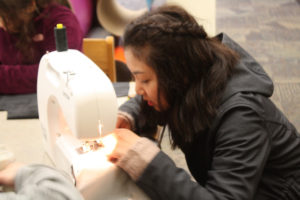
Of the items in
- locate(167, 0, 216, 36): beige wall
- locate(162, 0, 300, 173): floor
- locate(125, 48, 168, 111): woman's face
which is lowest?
locate(162, 0, 300, 173): floor

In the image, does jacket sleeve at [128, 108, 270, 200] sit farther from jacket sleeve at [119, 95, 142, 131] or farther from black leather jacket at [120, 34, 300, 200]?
jacket sleeve at [119, 95, 142, 131]

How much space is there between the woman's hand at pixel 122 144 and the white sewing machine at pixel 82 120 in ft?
0.07

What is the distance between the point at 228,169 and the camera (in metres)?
0.93

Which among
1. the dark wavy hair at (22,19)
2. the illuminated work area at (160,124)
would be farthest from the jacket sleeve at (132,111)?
the dark wavy hair at (22,19)

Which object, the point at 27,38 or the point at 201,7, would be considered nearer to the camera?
the point at 27,38

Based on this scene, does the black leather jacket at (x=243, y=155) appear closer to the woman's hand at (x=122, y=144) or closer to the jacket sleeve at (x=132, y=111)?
the woman's hand at (x=122, y=144)

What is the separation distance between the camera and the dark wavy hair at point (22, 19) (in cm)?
151

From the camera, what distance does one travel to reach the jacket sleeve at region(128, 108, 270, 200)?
0.91 m

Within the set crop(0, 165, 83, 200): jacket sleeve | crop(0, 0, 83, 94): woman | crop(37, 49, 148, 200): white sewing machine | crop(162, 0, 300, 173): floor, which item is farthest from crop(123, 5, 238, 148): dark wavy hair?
crop(162, 0, 300, 173): floor

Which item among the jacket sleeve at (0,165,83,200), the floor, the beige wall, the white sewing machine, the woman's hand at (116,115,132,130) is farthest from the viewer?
the floor

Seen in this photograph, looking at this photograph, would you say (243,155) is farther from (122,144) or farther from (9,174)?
(9,174)

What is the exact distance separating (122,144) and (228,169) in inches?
10.6

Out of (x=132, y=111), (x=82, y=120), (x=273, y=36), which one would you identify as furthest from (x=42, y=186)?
(x=273, y=36)

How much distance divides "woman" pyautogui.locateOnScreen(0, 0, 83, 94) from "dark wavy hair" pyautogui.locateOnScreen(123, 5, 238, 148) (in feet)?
2.36
